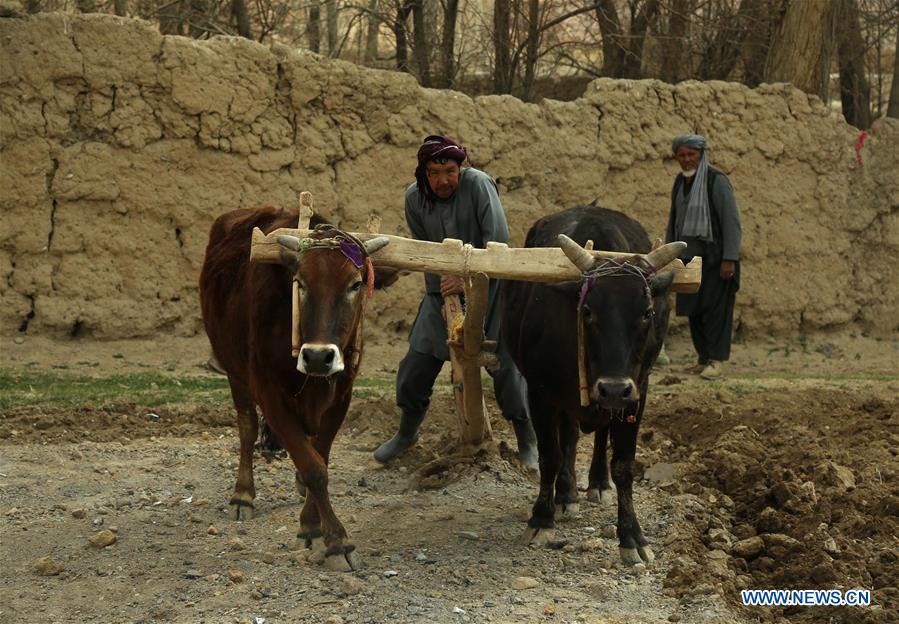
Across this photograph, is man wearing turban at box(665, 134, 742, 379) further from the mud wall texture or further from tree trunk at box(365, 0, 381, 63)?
tree trunk at box(365, 0, 381, 63)

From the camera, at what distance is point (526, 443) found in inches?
300

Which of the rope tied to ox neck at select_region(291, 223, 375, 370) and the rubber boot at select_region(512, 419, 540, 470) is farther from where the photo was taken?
the rubber boot at select_region(512, 419, 540, 470)

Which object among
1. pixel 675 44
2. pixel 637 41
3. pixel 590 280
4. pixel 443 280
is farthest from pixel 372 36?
pixel 590 280

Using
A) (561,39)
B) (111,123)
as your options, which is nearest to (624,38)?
(561,39)

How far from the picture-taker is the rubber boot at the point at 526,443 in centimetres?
758

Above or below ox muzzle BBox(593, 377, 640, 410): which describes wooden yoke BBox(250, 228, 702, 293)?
above

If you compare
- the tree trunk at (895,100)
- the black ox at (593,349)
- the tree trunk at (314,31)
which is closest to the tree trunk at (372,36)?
the tree trunk at (314,31)

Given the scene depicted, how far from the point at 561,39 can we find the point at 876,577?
11516 millimetres

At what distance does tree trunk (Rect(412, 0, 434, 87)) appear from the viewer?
13.8 meters

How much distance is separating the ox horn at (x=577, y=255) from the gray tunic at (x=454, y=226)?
4.20 ft

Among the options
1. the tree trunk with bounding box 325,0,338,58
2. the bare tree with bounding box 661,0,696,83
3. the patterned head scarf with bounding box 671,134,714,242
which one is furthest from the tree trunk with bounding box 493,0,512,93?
the patterned head scarf with bounding box 671,134,714,242

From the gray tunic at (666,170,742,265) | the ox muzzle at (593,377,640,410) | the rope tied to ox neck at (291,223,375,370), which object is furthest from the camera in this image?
the gray tunic at (666,170,742,265)

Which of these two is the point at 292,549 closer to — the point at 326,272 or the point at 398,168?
the point at 326,272

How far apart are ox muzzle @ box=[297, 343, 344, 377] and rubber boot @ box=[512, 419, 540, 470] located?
2587mm
